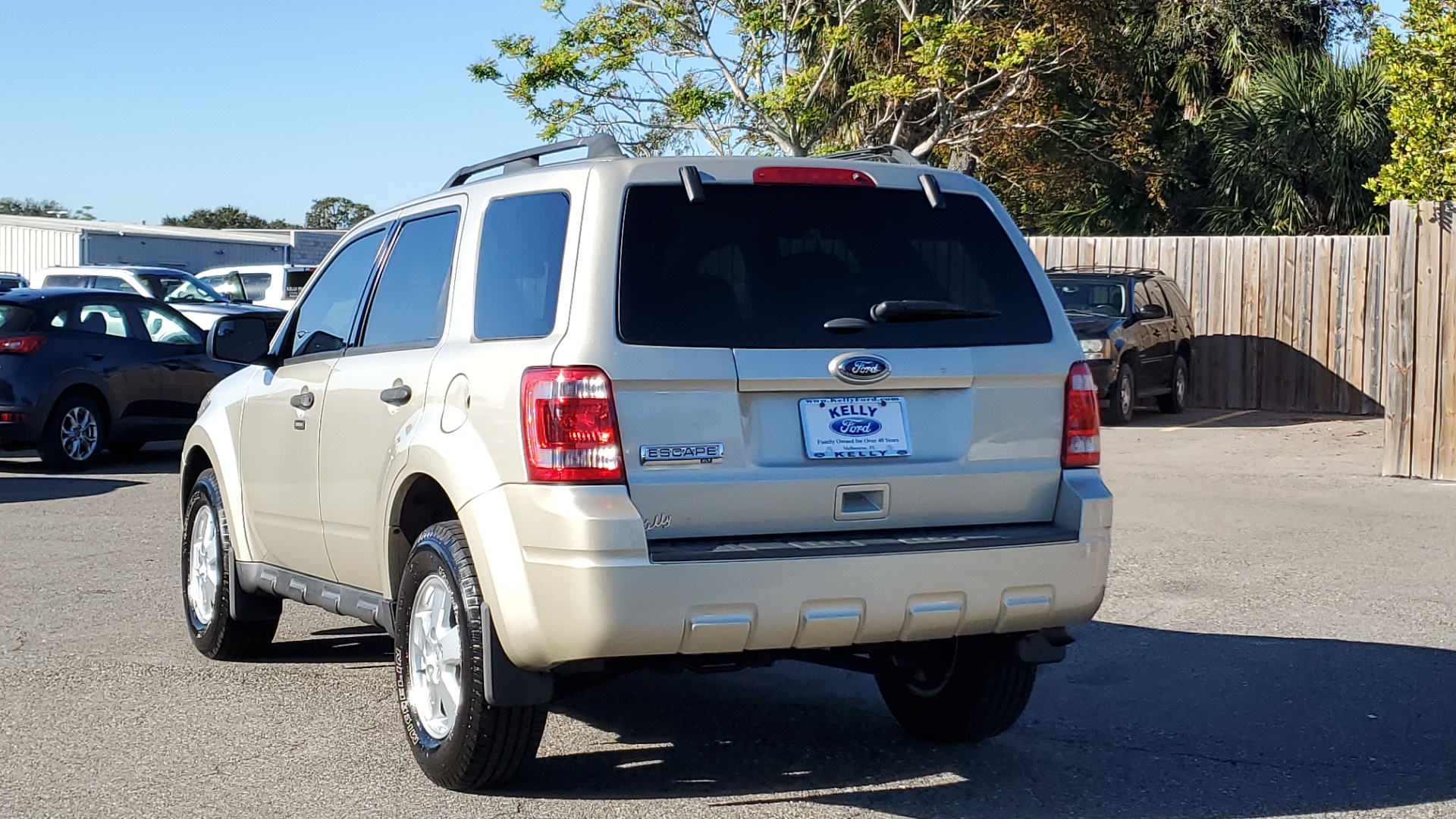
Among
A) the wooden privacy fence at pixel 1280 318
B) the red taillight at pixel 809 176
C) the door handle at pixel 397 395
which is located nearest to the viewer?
the red taillight at pixel 809 176

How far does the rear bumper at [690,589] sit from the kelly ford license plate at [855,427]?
12.1 inches

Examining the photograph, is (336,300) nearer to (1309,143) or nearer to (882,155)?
(882,155)

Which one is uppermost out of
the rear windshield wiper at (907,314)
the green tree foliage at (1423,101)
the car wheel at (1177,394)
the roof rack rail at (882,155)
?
the green tree foliage at (1423,101)

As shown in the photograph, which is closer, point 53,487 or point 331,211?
point 53,487

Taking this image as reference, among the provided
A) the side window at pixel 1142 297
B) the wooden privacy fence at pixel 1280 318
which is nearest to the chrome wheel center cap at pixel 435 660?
the side window at pixel 1142 297

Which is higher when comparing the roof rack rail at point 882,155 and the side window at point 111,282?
the side window at point 111,282

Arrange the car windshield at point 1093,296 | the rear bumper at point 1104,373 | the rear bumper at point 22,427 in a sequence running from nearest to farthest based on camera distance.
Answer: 1. the rear bumper at point 22,427
2. the rear bumper at point 1104,373
3. the car windshield at point 1093,296

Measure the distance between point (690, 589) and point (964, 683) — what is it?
1.44 meters

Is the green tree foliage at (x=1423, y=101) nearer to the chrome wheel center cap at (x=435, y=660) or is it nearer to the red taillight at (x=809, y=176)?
the red taillight at (x=809, y=176)

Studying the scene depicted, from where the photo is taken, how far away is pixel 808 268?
5.15 m

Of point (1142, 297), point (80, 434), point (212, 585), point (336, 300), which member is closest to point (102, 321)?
point (80, 434)

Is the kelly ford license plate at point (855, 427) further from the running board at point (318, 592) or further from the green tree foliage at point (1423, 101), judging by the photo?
the green tree foliage at point (1423, 101)

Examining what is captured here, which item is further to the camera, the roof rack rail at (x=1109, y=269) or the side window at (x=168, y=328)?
the roof rack rail at (x=1109, y=269)

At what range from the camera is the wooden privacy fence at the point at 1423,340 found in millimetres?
13828
